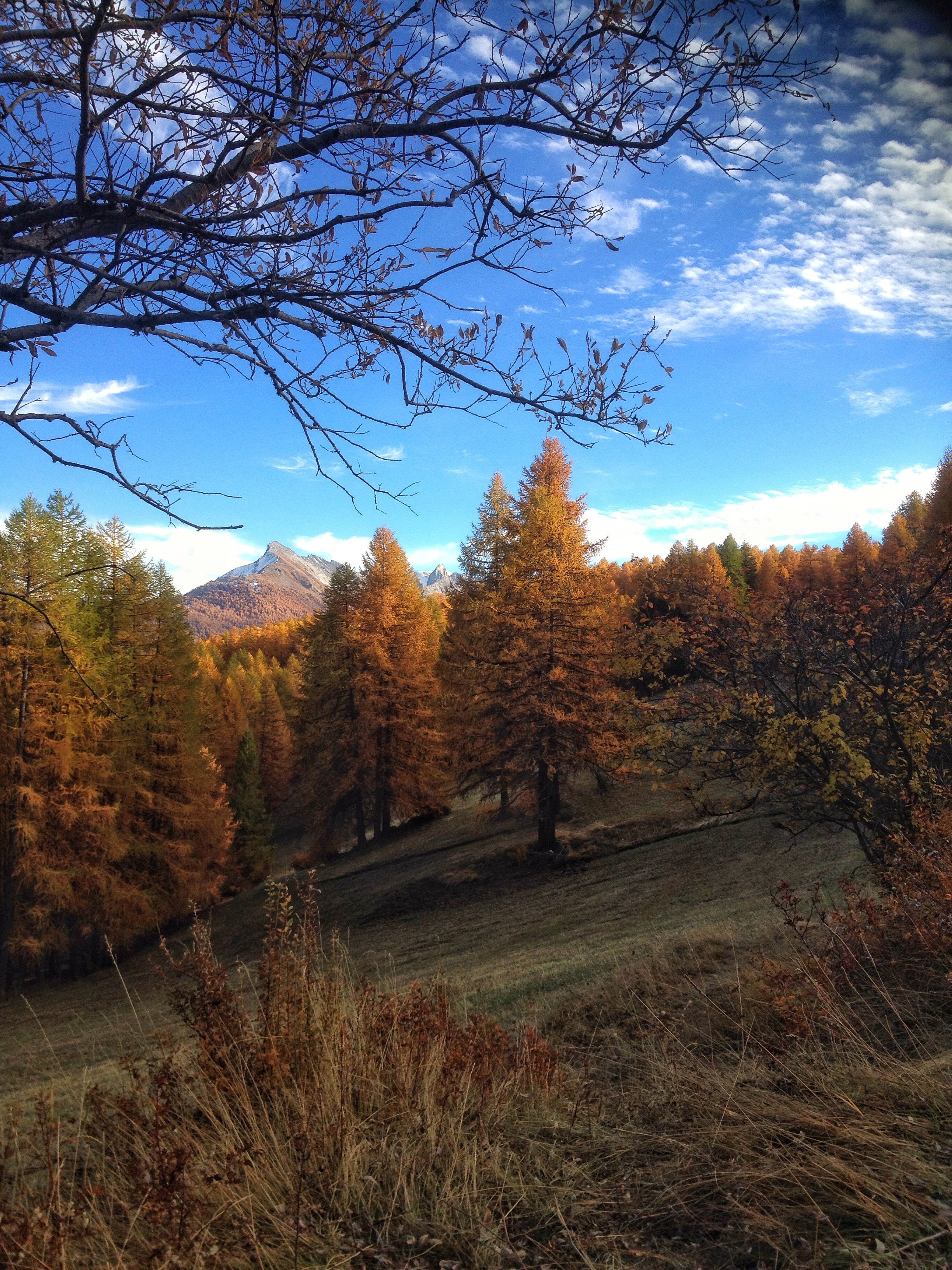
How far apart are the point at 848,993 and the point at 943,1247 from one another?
9.34 ft

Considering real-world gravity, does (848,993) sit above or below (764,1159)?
below

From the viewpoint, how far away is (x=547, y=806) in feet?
62.7

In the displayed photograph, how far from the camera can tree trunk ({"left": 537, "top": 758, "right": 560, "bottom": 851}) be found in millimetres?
18844

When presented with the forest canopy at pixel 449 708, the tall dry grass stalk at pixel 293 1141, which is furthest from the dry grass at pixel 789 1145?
the forest canopy at pixel 449 708

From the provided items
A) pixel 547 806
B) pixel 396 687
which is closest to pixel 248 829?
pixel 396 687

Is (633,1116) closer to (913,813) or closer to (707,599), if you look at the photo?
(913,813)

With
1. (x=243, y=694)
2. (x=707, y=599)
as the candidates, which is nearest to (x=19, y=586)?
(x=707, y=599)

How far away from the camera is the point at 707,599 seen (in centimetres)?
823

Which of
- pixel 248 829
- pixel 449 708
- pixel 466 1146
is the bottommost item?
pixel 248 829

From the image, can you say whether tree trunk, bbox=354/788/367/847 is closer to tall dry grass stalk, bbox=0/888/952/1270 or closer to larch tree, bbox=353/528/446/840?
larch tree, bbox=353/528/446/840

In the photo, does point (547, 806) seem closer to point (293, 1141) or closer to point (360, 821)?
point (360, 821)

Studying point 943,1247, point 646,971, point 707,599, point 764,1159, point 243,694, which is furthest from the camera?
point 243,694

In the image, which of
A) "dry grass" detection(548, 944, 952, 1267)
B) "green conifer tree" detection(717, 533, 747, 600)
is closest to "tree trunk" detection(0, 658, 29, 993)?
"dry grass" detection(548, 944, 952, 1267)

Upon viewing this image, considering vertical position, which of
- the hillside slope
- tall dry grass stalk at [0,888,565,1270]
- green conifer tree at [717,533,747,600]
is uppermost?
green conifer tree at [717,533,747,600]
